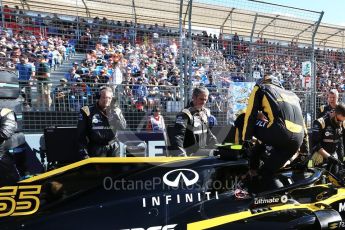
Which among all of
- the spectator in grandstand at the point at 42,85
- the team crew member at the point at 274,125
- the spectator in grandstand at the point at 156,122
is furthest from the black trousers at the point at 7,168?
the team crew member at the point at 274,125

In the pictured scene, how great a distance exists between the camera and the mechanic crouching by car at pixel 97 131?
4.46 m

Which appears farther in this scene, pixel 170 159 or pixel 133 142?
pixel 133 142

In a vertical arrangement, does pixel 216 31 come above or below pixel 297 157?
above

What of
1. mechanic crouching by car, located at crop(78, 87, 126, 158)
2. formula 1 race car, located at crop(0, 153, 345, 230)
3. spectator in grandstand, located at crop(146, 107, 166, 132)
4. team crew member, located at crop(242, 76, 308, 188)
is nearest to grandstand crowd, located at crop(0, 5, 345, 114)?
spectator in grandstand, located at crop(146, 107, 166, 132)

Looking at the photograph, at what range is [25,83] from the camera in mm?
5734

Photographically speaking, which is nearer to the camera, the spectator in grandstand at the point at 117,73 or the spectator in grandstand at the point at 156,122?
the spectator in grandstand at the point at 156,122

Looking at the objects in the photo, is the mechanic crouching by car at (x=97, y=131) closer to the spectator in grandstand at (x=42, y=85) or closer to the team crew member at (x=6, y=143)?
the team crew member at (x=6, y=143)

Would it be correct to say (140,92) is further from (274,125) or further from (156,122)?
(274,125)

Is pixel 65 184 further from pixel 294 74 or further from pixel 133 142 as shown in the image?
pixel 294 74

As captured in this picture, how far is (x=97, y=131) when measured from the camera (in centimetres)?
447

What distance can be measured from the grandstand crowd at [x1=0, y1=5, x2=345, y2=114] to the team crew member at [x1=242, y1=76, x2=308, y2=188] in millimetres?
3276

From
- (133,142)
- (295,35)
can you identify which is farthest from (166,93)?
(295,35)

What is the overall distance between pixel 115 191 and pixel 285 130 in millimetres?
1586

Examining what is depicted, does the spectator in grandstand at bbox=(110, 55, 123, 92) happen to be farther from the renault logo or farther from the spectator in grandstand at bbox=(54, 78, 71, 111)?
the renault logo
